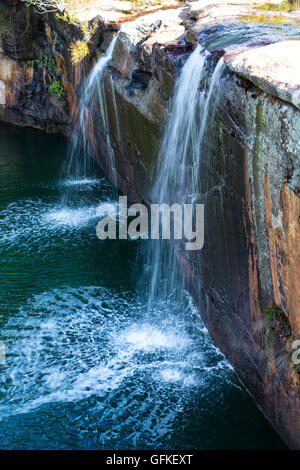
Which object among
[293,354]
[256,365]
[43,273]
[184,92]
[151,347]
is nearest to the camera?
[293,354]

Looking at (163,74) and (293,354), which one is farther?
(163,74)

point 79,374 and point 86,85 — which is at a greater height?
point 86,85

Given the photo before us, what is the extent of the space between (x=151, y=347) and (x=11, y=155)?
10.7 m

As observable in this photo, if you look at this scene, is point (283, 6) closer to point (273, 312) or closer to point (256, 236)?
point (256, 236)

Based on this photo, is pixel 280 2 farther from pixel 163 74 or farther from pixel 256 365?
pixel 256 365

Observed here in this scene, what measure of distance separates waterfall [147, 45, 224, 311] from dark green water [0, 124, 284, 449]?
1.34 ft

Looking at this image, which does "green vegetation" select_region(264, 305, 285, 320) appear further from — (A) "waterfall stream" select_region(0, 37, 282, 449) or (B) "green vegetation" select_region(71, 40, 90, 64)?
(B) "green vegetation" select_region(71, 40, 90, 64)

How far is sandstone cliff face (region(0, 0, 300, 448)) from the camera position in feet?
16.0

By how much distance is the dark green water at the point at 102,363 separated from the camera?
229 inches

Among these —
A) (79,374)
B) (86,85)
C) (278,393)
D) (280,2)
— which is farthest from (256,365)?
(86,85)

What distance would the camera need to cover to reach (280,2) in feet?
31.2

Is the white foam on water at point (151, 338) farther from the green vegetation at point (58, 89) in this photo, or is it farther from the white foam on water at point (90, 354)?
the green vegetation at point (58, 89)

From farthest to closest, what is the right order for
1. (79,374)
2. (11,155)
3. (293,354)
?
(11,155)
(79,374)
(293,354)
